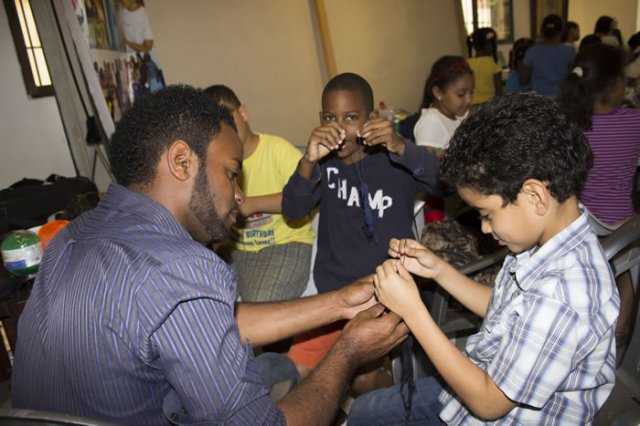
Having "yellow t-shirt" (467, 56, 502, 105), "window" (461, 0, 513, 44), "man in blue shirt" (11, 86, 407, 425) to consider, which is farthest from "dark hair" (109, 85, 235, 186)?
"window" (461, 0, 513, 44)

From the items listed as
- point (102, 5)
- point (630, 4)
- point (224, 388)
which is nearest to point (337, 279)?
point (224, 388)

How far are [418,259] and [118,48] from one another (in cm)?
313

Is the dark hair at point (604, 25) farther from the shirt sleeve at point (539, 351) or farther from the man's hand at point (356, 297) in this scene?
the shirt sleeve at point (539, 351)

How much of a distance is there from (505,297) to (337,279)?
1.06 m

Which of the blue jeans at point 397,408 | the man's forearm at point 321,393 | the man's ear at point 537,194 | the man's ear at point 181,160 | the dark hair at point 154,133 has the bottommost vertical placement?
the blue jeans at point 397,408

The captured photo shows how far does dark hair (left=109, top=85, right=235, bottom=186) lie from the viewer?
1.28m

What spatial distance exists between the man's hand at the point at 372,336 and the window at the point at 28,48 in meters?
4.38

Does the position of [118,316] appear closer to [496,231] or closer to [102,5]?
[496,231]

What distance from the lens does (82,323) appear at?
106cm

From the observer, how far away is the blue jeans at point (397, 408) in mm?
1578

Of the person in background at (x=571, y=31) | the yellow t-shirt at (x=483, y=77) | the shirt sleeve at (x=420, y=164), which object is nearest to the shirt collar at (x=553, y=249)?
the shirt sleeve at (x=420, y=164)

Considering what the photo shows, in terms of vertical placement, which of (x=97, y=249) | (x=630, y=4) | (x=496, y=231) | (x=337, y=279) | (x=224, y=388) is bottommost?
(x=337, y=279)

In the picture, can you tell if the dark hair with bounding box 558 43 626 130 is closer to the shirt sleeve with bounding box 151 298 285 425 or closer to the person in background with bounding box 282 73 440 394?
the person in background with bounding box 282 73 440 394

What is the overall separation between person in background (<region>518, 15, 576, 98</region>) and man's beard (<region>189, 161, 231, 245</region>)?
5585 mm
